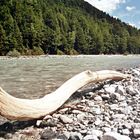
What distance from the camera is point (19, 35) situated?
79.1 metres

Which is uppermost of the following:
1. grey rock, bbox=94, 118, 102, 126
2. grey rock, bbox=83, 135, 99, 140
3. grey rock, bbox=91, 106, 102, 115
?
grey rock, bbox=91, 106, 102, 115

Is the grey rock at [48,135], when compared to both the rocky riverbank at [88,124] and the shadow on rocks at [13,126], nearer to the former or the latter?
the rocky riverbank at [88,124]

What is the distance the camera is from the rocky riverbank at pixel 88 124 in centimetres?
844

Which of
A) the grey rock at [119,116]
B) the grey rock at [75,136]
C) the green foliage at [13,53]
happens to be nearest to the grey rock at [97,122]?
the grey rock at [119,116]

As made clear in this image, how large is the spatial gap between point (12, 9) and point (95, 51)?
45.6 meters

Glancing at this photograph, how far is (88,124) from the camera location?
31.4 ft

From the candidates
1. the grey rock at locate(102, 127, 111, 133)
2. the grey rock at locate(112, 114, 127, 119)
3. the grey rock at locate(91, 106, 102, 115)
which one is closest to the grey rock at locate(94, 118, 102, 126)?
the grey rock at locate(112, 114, 127, 119)

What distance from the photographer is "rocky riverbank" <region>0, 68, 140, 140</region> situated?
8.44 meters

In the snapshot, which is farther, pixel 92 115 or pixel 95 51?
pixel 95 51

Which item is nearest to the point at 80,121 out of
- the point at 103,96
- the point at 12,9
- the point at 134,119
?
the point at 134,119

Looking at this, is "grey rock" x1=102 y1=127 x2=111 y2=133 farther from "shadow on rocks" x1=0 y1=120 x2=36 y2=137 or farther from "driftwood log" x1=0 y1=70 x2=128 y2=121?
"shadow on rocks" x1=0 y1=120 x2=36 y2=137

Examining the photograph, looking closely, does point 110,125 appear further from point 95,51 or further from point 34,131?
point 95,51

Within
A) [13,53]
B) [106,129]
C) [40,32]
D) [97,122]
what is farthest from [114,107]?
[40,32]

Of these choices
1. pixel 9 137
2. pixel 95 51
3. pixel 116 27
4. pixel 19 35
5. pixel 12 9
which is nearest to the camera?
pixel 9 137
